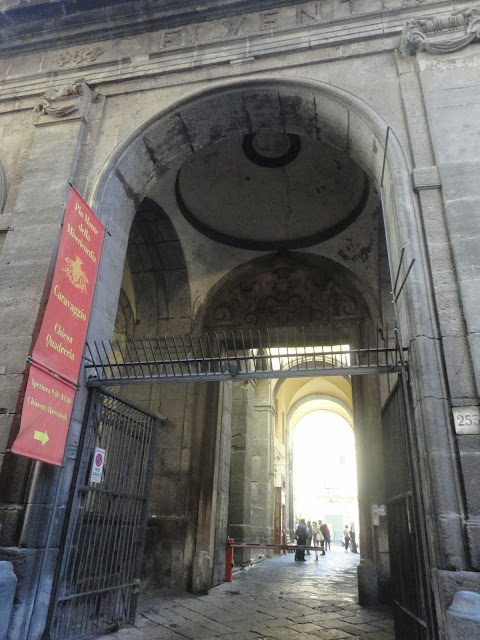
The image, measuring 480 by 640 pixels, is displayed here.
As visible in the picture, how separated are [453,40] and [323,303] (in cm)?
434

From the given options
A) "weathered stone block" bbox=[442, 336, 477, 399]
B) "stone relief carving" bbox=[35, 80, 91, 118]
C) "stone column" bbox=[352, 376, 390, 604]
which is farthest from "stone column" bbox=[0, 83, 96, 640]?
"stone column" bbox=[352, 376, 390, 604]

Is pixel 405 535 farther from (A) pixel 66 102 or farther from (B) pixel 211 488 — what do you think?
(A) pixel 66 102

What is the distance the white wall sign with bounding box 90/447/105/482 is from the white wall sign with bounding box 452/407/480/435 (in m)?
3.13

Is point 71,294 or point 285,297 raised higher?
point 285,297

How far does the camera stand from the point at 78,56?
6316mm

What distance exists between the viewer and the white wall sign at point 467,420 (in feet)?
10.9

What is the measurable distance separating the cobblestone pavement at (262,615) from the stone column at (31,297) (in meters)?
1.16

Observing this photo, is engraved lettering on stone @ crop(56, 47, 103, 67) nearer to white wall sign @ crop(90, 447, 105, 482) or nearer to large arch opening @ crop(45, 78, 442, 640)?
large arch opening @ crop(45, 78, 442, 640)

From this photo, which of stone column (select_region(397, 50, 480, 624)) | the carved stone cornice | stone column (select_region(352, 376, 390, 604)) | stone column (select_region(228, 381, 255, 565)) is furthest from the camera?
stone column (select_region(228, 381, 255, 565))

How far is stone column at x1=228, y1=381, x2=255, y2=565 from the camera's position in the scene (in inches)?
407

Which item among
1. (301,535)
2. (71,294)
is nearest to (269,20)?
(71,294)

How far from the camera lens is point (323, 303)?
823cm

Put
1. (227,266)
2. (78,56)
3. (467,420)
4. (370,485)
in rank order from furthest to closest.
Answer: (227,266), (370,485), (78,56), (467,420)

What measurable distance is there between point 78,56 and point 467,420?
259 inches
